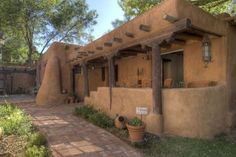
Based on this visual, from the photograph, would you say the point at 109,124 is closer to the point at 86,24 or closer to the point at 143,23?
the point at 143,23

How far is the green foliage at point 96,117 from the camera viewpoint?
980 cm

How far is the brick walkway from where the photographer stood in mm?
6879

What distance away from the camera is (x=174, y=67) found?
11906 millimetres

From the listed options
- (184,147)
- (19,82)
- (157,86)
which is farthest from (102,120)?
(19,82)

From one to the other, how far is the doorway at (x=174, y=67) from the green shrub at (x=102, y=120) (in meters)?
3.40

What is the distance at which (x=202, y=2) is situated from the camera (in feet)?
36.0

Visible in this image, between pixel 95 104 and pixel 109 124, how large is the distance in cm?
291

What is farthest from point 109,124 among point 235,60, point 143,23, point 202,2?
point 202,2

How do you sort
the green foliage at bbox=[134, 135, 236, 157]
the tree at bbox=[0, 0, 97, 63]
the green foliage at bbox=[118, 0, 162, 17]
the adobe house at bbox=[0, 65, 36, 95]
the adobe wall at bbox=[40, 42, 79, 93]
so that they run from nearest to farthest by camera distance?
the green foliage at bbox=[134, 135, 236, 157], the green foliage at bbox=[118, 0, 162, 17], the adobe wall at bbox=[40, 42, 79, 93], the tree at bbox=[0, 0, 97, 63], the adobe house at bbox=[0, 65, 36, 95]

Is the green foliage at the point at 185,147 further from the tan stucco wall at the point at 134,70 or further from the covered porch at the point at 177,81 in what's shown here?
the tan stucco wall at the point at 134,70

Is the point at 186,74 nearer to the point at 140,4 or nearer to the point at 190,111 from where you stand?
the point at 190,111

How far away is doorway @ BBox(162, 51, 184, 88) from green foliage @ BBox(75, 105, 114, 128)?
3434mm

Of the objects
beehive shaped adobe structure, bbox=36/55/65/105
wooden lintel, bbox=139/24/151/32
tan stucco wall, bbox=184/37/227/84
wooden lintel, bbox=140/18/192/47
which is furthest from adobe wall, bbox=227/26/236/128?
beehive shaped adobe structure, bbox=36/55/65/105

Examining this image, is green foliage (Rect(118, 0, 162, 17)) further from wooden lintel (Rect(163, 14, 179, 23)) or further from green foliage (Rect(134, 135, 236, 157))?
green foliage (Rect(134, 135, 236, 157))
